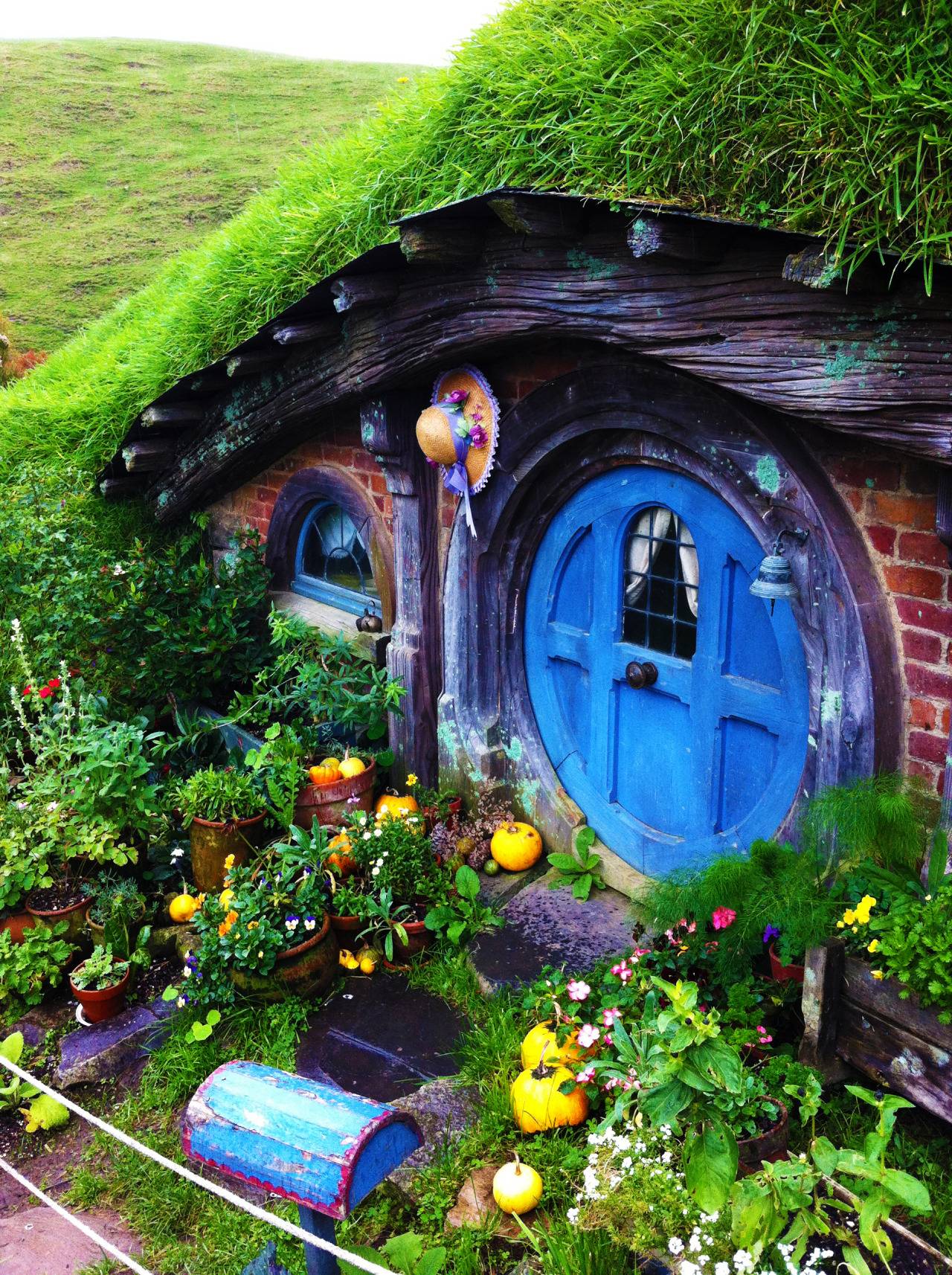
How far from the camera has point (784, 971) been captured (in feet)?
11.5

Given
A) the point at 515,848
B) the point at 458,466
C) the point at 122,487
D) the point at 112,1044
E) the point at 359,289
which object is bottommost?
the point at 112,1044

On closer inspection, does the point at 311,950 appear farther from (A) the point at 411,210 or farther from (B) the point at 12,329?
(B) the point at 12,329

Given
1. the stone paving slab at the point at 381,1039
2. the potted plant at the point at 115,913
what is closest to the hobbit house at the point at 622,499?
the stone paving slab at the point at 381,1039

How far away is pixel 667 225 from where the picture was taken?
3244 mm

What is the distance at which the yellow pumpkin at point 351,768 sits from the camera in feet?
17.3

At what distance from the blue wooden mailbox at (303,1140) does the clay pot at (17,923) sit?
338cm

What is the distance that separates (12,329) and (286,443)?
9.44 metres

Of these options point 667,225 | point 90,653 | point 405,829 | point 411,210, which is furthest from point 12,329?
point 667,225

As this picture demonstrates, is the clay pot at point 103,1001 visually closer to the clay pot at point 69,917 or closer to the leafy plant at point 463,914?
the clay pot at point 69,917

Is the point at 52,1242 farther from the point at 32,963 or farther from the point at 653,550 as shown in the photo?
the point at 653,550

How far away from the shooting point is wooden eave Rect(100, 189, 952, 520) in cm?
Result: 296

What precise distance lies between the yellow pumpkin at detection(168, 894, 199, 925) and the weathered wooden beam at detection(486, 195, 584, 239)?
3.33m

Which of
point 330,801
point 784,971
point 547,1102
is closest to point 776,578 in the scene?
point 784,971

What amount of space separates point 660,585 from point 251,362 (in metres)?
2.40
